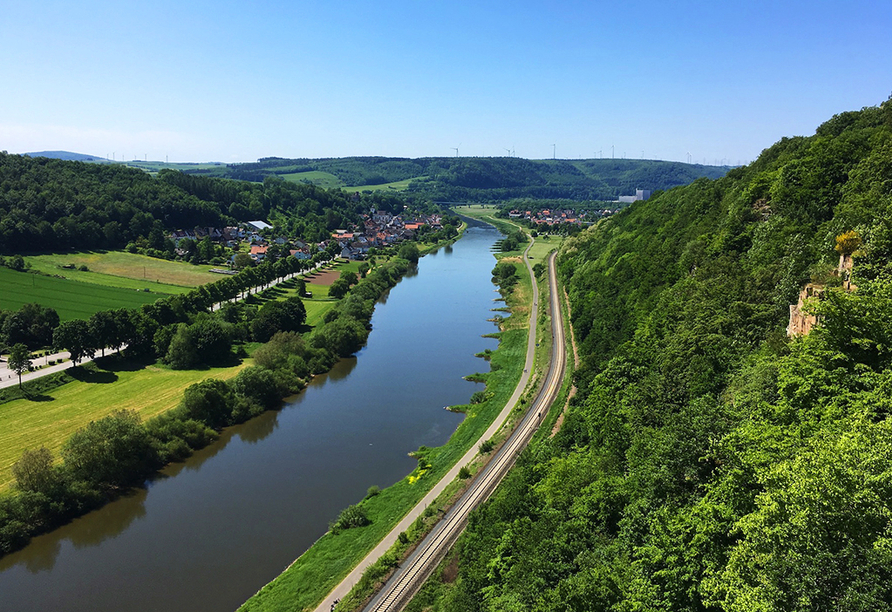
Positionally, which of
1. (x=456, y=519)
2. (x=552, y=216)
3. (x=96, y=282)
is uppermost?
(x=552, y=216)

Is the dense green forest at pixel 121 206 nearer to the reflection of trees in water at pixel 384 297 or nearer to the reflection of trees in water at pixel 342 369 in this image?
the reflection of trees in water at pixel 384 297

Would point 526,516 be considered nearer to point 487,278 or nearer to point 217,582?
point 217,582

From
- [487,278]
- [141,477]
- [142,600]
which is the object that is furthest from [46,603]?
[487,278]

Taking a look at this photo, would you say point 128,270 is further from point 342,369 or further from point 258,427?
point 258,427

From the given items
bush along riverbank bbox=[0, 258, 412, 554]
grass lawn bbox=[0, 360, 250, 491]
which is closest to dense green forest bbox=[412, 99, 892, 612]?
bush along riverbank bbox=[0, 258, 412, 554]

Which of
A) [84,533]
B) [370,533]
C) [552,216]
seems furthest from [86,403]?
[552,216]

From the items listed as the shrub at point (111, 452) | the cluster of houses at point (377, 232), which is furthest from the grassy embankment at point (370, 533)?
the cluster of houses at point (377, 232)

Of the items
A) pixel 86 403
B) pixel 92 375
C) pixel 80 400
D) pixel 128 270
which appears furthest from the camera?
pixel 128 270
